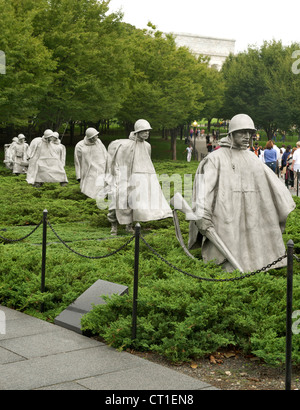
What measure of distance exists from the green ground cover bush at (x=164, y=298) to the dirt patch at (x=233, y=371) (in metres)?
0.08

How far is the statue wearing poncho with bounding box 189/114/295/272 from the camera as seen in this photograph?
7836 millimetres

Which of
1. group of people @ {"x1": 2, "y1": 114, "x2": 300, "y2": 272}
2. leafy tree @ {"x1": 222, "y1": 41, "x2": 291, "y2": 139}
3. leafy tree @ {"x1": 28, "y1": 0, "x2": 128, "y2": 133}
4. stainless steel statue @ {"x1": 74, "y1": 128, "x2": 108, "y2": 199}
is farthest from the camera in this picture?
leafy tree @ {"x1": 222, "y1": 41, "x2": 291, "y2": 139}

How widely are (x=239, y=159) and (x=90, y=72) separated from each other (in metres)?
30.9

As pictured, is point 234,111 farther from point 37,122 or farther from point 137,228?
point 137,228

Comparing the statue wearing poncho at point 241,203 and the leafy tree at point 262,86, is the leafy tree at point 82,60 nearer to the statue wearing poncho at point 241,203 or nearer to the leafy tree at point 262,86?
the leafy tree at point 262,86

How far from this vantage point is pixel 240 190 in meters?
7.96

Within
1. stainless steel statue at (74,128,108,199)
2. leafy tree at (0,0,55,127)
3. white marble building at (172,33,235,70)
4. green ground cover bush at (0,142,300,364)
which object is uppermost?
white marble building at (172,33,235,70)

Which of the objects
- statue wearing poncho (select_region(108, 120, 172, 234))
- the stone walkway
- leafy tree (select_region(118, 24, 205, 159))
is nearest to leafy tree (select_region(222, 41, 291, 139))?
leafy tree (select_region(118, 24, 205, 159))

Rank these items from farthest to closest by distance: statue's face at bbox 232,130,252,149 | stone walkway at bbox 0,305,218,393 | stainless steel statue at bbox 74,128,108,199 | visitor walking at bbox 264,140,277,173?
1. visitor walking at bbox 264,140,277,173
2. stainless steel statue at bbox 74,128,108,199
3. statue's face at bbox 232,130,252,149
4. stone walkway at bbox 0,305,218,393

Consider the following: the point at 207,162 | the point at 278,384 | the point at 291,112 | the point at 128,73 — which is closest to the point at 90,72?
the point at 128,73

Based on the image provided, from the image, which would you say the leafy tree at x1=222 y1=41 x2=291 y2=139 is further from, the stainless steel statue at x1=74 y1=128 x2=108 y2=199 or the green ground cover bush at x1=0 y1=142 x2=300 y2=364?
the green ground cover bush at x1=0 y1=142 x2=300 y2=364

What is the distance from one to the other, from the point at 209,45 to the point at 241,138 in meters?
97.2

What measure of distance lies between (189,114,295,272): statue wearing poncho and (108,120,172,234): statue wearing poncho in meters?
4.18

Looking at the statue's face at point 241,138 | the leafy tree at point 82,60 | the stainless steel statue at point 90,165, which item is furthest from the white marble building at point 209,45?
the statue's face at point 241,138
